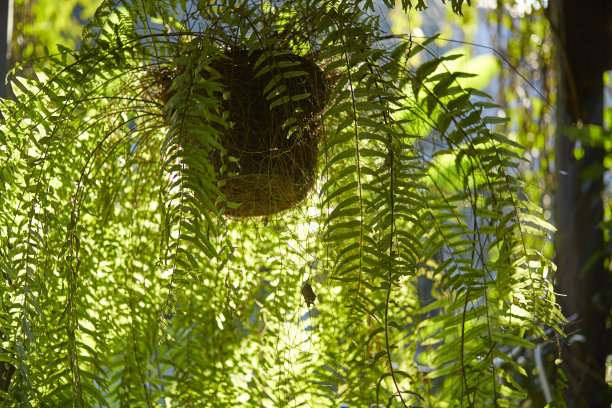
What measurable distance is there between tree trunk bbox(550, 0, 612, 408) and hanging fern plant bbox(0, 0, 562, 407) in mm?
49

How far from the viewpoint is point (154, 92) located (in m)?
1.20

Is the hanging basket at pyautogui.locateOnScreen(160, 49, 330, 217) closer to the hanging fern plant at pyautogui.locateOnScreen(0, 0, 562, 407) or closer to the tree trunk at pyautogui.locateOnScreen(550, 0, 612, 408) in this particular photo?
the hanging fern plant at pyautogui.locateOnScreen(0, 0, 562, 407)

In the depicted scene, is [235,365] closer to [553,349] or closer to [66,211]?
[66,211]

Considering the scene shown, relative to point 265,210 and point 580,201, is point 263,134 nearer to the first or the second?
point 265,210

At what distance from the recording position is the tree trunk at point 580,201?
0.74m

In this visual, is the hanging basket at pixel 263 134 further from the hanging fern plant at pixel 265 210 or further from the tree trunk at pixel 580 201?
the tree trunk at pixel 580 201

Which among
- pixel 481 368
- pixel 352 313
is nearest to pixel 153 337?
pixel 352 313

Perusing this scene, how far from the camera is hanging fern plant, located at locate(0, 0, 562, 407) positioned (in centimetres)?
80

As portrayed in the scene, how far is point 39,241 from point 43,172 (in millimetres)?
127

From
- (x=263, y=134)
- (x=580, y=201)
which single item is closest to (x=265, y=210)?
(x=263, y=134)

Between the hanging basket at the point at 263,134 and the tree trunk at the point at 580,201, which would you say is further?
the hanging basket at the point at 263,134

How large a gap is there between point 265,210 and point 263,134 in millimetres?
143

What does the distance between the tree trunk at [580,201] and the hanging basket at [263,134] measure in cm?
40

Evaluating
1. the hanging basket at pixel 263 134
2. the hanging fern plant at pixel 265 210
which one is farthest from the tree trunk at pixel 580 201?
the hanging basket at pixel 263 134
